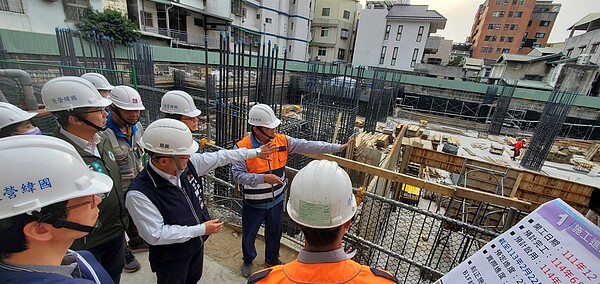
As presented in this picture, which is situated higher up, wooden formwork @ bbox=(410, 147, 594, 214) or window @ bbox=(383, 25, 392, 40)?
window @ bbox=(383, 25, 392, 40)

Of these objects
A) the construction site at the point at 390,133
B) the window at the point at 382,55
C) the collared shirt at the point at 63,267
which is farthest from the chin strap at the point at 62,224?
the window at the point at 382,55

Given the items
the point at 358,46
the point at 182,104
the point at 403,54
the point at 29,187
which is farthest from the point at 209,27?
the point at 29,187

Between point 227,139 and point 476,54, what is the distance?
2129 inches

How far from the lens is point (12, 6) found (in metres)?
12.6

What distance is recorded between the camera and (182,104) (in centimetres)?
306

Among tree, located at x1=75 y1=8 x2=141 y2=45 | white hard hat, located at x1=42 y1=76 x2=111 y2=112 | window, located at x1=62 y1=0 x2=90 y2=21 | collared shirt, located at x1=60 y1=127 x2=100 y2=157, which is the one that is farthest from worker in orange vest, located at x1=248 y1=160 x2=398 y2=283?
window, located at x1=62 y1=0 x2=90 y2=21

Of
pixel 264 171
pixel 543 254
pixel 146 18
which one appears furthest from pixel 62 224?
pixel 146 18

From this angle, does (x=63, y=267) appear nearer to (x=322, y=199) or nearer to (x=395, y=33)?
(x=322, y=199)

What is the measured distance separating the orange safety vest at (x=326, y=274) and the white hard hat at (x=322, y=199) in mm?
161

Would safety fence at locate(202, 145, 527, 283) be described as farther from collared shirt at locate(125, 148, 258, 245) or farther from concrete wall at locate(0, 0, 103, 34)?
concrete wall at locate(0, 0, 103, 34)

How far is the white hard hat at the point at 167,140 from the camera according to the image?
166 centimetres

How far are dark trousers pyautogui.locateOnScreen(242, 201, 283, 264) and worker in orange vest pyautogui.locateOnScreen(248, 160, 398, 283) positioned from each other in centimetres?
147

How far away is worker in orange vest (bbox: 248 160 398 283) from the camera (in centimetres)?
104

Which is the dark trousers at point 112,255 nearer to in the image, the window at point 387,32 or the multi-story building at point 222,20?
the multi-story building at point 222,20
